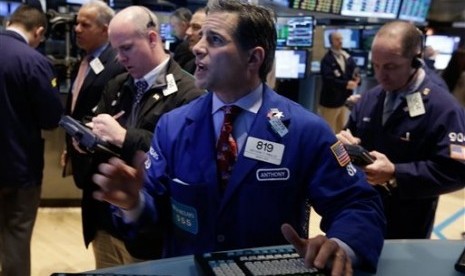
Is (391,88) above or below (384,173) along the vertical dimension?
above

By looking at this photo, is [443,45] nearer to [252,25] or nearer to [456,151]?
[456,151]

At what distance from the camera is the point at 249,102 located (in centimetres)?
153

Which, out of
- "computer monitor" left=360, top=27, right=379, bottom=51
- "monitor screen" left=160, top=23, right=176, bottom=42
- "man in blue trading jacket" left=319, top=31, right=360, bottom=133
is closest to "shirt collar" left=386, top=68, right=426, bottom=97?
"monitor screen" left=160, top=23, right=176, bottom=42

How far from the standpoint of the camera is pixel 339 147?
1.48 m

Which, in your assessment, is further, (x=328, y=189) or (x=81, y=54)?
(x=81, y=54)

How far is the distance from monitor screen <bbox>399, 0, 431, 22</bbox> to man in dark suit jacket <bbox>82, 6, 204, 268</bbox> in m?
6.36

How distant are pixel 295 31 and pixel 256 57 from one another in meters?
6.21

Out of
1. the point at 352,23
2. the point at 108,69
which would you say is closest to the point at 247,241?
the point at 108,69

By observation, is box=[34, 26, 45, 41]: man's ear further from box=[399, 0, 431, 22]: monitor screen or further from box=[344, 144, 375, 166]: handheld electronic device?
box=[399, 0, 431, 22]: monitor screen

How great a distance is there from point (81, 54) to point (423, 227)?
349 cm

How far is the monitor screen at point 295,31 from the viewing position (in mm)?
7395

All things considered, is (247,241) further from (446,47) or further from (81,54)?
(446,47)

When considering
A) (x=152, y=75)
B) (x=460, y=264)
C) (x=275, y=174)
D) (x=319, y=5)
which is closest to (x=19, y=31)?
(x=152, y=75)

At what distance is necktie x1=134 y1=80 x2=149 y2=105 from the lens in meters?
2.27
